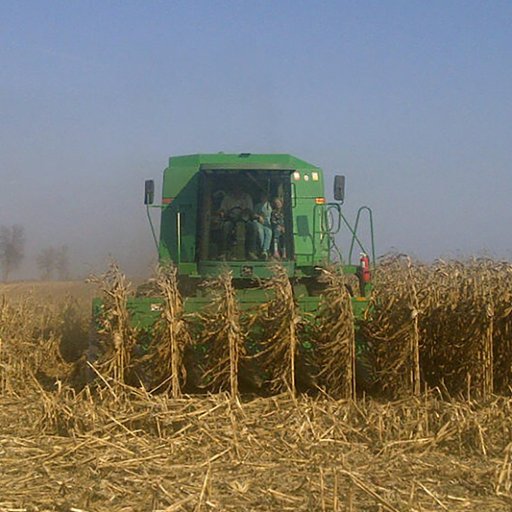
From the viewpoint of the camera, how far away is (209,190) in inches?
499

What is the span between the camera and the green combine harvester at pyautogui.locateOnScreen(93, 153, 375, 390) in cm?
1226

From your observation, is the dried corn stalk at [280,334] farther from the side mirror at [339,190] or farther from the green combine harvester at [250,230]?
the side mirror at [339,190]

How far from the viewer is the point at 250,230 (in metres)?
12.4

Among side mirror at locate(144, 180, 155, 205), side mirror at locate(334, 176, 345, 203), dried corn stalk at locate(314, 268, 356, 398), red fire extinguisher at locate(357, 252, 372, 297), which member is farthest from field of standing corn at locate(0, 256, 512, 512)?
side mirror at locate(144, 180, 155, 205)

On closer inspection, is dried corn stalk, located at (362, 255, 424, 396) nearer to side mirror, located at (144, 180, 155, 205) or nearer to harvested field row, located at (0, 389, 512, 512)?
harvested field row, located at (0, 389, 512, 512)

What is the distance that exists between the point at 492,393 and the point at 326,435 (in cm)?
280

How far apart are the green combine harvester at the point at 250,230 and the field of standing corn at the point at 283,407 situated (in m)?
1.17

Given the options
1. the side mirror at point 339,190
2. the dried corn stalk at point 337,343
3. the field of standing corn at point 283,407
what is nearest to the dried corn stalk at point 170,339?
the field of standing corn at point 283,407

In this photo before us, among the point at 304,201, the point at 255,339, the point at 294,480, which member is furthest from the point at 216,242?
the point at 294,480

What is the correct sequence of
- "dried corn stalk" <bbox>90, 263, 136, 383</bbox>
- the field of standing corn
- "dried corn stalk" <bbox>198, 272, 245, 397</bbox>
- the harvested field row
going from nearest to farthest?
the harvested field row
the field of standing corn
"dried corn stalk" <bbox>198, 272, 245, 397</bbox>
"dried corn stalk" <bbox>90, 263, 136, 383</bbox>

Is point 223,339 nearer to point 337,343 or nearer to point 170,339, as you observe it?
point 170,339

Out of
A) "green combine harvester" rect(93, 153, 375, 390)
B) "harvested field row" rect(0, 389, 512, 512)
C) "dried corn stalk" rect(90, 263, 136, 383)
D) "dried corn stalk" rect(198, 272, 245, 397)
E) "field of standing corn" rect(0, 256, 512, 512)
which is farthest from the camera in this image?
"green combine harvester" rect(93, 153, 375, 390)

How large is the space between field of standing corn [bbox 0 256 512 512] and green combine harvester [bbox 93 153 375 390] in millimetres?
1172

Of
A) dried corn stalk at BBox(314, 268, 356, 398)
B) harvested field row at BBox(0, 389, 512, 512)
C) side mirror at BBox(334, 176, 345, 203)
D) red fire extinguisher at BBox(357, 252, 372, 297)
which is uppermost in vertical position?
side mirror at BBox(334, 176, 345, 203)
